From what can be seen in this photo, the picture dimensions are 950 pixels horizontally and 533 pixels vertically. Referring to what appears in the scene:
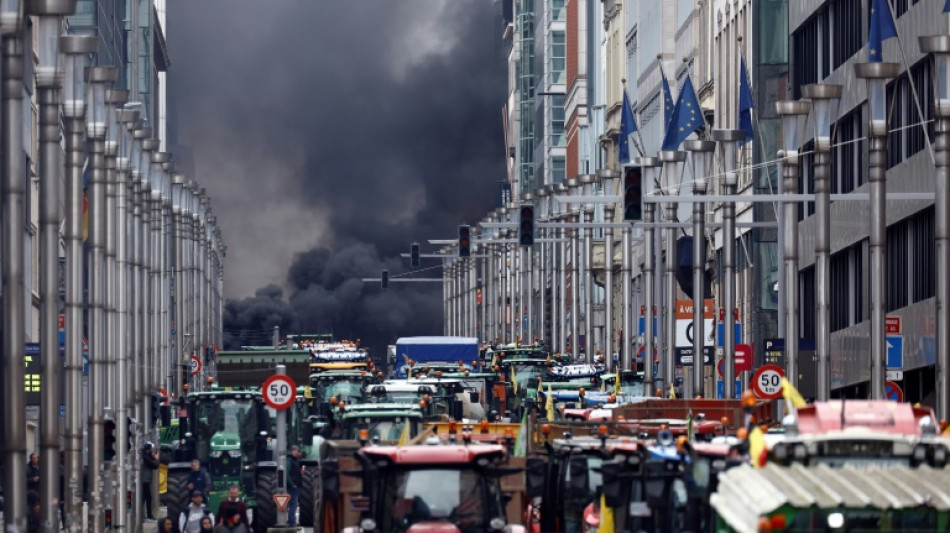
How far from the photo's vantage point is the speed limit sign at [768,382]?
171ft

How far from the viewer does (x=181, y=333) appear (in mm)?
100500

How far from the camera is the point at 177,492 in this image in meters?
47.0

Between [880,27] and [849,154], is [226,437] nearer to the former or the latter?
[880,27]

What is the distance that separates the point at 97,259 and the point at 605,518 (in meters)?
27.6

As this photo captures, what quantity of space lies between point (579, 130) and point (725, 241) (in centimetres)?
10145

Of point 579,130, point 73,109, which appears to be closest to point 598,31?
point 579,130

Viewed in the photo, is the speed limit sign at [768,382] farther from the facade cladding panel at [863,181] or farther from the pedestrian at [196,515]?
the pedestrian at [196,515]

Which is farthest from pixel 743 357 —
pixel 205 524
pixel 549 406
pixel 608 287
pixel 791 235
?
pixel 608 287

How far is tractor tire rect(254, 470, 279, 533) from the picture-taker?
4681cm

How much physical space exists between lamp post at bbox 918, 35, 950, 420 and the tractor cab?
18446 millimetres

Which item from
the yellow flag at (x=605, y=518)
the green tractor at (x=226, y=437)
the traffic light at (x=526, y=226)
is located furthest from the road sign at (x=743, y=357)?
the yellow flag at (x=605, y=518)

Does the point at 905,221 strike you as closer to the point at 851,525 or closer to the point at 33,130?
the point at 33,130

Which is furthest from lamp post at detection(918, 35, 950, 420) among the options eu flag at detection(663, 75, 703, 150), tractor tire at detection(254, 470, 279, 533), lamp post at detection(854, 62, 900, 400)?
eu flag at detection(663, 75, 703, 150)

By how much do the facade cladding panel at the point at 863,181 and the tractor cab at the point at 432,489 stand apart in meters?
28.3
